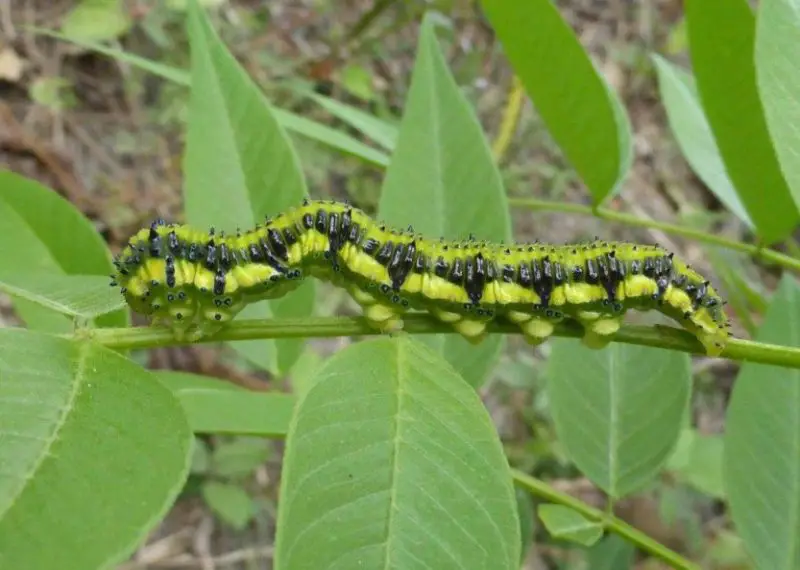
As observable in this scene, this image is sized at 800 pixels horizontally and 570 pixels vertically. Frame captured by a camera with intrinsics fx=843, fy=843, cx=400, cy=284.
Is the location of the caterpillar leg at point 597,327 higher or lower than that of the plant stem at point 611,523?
higher

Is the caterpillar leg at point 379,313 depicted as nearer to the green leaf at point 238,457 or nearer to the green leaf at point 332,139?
the green leaf at point 332,139

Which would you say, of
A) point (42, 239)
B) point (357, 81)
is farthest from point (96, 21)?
point (42, 239)

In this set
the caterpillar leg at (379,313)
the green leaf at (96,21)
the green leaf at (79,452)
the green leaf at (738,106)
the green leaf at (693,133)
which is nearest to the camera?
the green leaf at (79,452)

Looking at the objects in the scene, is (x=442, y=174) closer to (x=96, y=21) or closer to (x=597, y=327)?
(x=597, y=327)

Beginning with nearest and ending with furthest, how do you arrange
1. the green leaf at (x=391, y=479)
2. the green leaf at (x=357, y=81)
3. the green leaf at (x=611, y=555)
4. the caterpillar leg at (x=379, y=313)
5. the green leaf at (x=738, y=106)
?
the green leaf at (x=391, y=479) → the caterpillar leg at (x=379, y=313) → the green leaf at (x=738, y=106) → the green leaf at (x=611, y=555) → the green leaf at (x=357, y=81)

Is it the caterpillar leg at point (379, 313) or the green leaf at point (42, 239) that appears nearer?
the caterpillar leg at point (379, 313)

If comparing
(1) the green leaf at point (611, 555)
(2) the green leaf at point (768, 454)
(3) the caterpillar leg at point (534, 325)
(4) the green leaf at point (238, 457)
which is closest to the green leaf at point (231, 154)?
(3) the caterpillar leg at point (534, 325)

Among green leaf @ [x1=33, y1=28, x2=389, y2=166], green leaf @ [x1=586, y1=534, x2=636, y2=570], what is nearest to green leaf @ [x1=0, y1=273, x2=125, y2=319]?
green leaf @ [x1=33, y1=28, x2=389, y2=166]
